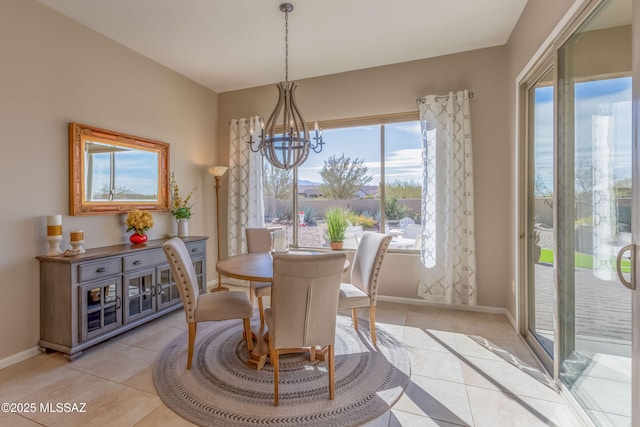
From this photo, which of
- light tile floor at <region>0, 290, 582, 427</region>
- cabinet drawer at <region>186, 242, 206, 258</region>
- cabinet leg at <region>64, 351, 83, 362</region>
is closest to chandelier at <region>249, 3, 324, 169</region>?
cabinet drawer at <region>186, 242, 206, 258</region>

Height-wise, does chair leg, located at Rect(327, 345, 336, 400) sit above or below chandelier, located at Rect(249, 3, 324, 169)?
below

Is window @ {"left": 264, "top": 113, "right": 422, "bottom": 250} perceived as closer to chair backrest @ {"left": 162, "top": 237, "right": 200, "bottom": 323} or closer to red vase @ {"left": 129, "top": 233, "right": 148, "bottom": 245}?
red vase @ {"left": 129, "top": 233, "right": 148, "bottom": 245}

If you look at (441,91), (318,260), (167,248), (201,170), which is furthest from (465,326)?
(201,170)

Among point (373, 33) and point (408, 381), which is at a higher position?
point (373, 33)

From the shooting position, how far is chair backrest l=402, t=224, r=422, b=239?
3.71 meters

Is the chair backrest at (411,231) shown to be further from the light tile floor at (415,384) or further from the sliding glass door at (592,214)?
the sliding glass door at (592,214)

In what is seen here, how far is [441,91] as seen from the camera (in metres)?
3.49

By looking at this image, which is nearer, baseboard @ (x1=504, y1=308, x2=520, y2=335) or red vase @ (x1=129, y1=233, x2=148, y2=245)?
baseboard @ (x1=504, y1=308, x2=520, y2=335)

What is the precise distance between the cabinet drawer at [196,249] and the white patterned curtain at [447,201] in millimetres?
2678

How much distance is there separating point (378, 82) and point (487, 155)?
5.14 ft

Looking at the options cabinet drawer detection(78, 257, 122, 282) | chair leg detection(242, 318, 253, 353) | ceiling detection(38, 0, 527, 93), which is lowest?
chair leg detection(242, 318, 253, 353)

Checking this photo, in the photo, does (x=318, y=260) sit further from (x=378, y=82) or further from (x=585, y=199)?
(x=378, y=82)

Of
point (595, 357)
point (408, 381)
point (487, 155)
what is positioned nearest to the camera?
point (595, 357)

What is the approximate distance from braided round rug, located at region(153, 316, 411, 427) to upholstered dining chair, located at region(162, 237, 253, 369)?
7.8 inches
